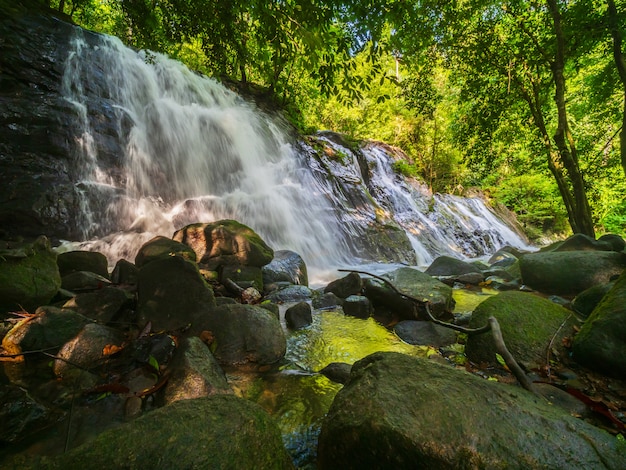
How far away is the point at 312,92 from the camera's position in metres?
16.9

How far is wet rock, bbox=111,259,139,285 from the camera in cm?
432

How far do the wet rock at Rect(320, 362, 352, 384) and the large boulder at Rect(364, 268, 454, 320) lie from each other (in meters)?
1.62

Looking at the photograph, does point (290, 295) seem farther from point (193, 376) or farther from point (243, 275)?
point (193, 376)

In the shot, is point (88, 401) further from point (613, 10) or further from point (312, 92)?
point (312, 92)

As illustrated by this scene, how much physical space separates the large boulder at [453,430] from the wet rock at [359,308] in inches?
121

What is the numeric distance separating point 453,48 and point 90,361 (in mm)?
11121

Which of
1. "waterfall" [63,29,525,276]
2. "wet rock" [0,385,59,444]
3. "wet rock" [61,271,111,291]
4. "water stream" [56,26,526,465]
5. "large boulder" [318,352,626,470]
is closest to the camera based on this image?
"large boulder" [318,352,626,470]

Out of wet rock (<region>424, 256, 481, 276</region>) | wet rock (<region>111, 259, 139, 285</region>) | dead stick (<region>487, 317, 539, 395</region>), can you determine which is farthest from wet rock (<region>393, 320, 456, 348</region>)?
wet rock (<region>424, 256, 481, 276</region>)

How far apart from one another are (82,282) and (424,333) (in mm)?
4729

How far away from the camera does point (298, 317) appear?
4.40 meters

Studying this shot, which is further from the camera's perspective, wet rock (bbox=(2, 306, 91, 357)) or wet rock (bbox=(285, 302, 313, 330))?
wet rock (bbox=(285, 302, 313, 330))

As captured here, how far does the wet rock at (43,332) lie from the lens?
9.20 feet

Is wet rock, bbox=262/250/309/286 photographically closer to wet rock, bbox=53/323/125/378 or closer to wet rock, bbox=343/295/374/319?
wet rock, bbox=343/295/374/319

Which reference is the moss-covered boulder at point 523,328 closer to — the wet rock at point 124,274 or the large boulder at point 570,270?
A: the large boulder at point 570,270
